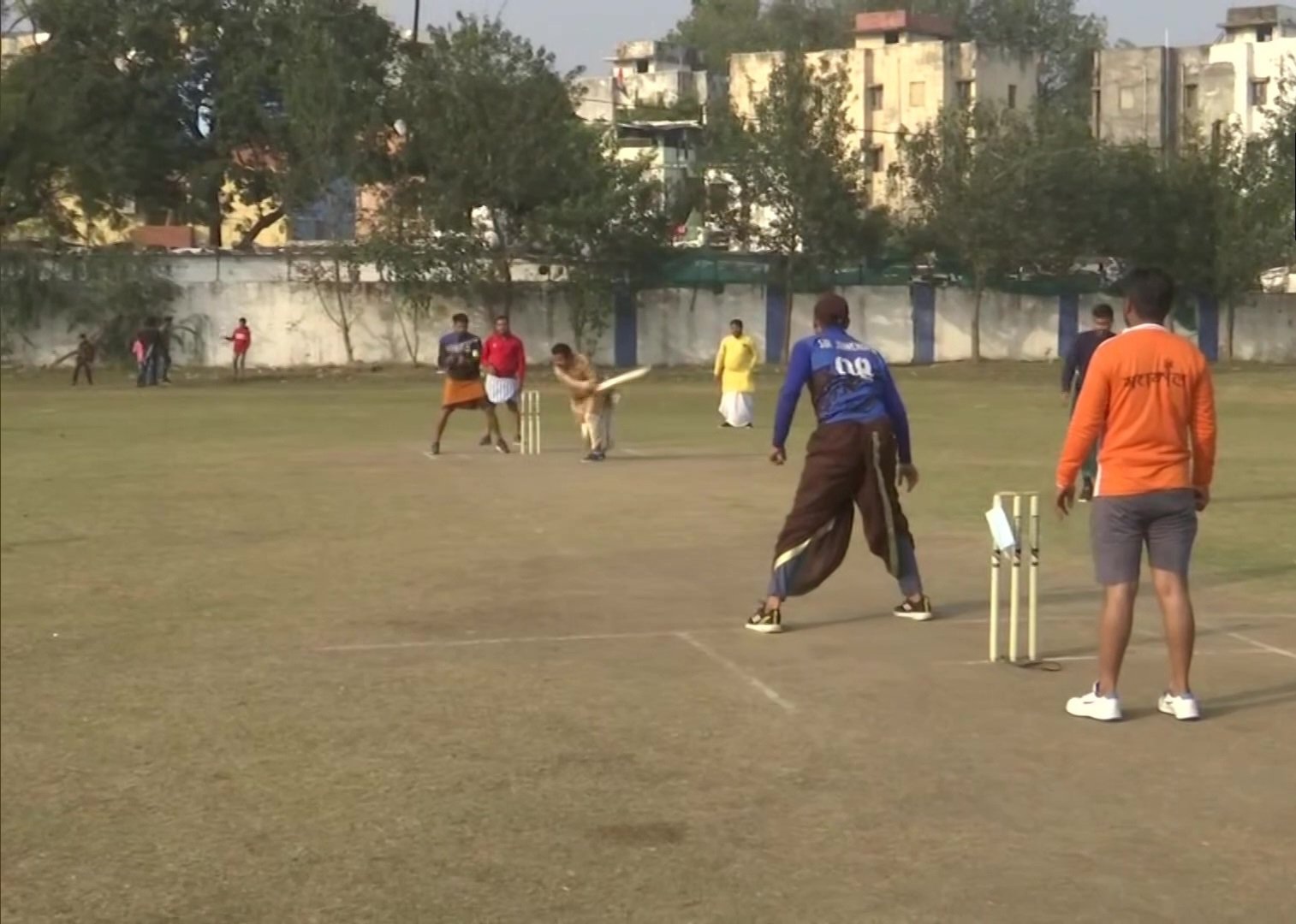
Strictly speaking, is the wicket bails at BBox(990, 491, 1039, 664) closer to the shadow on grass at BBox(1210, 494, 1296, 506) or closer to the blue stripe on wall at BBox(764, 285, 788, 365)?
the shadow on grass at BBox(1210, 494, 1296, 506)

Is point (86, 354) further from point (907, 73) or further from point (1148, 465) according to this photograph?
point (907, 73)

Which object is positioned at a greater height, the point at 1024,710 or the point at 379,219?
the point at 379,219

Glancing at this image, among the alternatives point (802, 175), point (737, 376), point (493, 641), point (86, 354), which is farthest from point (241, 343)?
point (493, 641)

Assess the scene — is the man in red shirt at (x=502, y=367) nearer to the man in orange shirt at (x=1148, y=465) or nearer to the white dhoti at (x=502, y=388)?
the white dhoti at (x=502, y=388)

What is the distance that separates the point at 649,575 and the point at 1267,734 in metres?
5.00

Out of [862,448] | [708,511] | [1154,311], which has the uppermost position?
[1154,311]

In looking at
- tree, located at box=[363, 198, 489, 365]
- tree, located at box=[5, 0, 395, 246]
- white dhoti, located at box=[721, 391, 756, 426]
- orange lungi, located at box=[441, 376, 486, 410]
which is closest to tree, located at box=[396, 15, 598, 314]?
tree, located at box=[363, 198, 489, 365]

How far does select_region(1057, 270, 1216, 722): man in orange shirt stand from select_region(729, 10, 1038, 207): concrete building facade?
55722 millimetres

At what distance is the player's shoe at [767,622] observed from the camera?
33.2 feet

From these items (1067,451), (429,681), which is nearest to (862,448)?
(1067,451)

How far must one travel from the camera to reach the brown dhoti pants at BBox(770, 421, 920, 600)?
9.94 metres

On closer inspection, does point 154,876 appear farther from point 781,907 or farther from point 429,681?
point 429,681

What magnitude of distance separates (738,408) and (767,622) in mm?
16916

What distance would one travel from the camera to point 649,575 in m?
12.2
